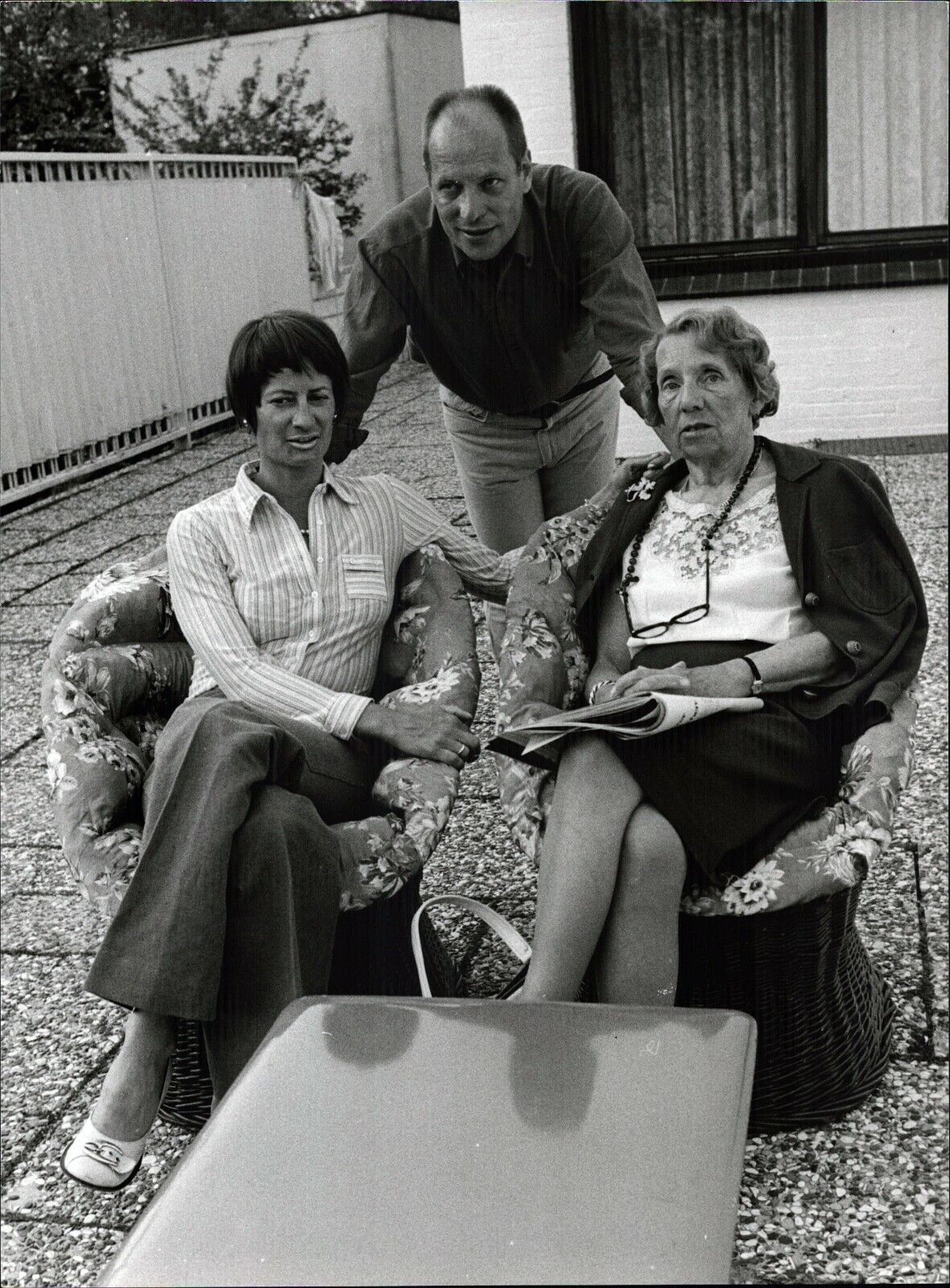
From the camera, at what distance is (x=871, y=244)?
7.31m

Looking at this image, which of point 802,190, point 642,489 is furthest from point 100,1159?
point 802,190

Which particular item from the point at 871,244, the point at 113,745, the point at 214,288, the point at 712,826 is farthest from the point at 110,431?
the point at 712,826

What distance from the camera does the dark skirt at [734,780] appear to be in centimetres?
216

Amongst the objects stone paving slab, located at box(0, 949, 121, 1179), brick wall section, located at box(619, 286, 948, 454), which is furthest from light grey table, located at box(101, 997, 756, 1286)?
brick wall section, located at box(619, 286, 948, 454)

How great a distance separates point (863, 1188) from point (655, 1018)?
778 millimetres

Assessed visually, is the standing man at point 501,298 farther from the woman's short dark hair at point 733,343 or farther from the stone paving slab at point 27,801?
the stone paving slab at point 27,801

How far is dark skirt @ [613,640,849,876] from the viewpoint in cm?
216

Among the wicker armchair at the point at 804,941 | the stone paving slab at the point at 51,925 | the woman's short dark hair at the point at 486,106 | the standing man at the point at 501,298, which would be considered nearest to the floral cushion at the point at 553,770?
the wicker armchair at the point at 804,941

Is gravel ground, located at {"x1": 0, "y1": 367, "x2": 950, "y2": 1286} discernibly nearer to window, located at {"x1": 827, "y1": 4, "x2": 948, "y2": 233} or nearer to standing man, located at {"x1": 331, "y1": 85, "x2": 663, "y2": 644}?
standing man, located at {"x1": 331, "y1": 85, "x2": 663, "y2": 644}

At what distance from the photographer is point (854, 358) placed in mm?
7301

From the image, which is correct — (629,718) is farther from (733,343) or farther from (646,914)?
(733,343)

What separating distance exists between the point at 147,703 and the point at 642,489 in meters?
1.03

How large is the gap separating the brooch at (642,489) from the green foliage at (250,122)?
9.18 m

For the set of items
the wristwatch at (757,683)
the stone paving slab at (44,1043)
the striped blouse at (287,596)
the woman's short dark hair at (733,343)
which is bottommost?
the stone paving slab at (44,1043)
